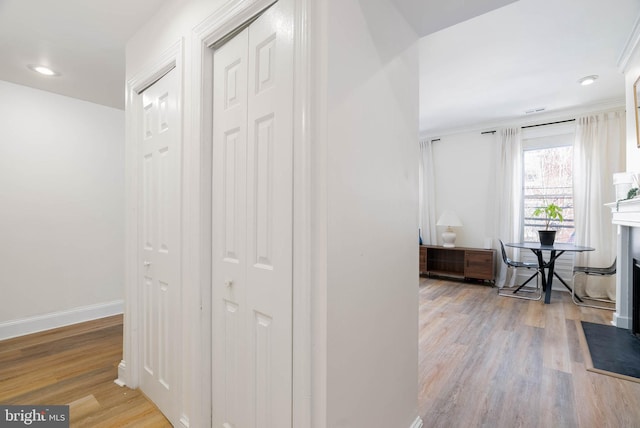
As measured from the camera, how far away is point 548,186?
484 centimetres

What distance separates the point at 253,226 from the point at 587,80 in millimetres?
4390

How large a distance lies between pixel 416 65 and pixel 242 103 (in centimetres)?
105

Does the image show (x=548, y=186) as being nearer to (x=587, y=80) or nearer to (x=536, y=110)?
(x=536, y=110)

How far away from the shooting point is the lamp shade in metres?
5.34

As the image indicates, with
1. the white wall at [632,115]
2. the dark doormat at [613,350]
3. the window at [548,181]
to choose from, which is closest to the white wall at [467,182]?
the window at [548,181]

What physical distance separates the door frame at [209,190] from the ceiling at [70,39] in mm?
787

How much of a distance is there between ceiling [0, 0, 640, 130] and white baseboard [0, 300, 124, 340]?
98.1 inches

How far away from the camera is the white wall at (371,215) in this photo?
111cm

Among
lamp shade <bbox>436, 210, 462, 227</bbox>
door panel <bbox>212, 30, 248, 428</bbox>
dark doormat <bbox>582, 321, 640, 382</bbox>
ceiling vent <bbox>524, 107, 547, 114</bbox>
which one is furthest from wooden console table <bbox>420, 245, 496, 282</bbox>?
door panel <bbox>212, 30, 248, 428</bbox>

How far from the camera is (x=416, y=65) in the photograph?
171 centimetres

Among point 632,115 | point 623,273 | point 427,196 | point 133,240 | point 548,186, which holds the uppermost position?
point 632,115

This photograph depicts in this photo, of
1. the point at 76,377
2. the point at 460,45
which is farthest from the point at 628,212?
the point at 76,377

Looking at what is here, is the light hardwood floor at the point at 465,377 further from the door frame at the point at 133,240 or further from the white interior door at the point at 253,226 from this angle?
the white interior door at the point at 253,226

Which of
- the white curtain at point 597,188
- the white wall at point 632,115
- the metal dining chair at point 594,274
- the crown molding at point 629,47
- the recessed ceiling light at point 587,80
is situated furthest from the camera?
the white curtain at point 597,188
